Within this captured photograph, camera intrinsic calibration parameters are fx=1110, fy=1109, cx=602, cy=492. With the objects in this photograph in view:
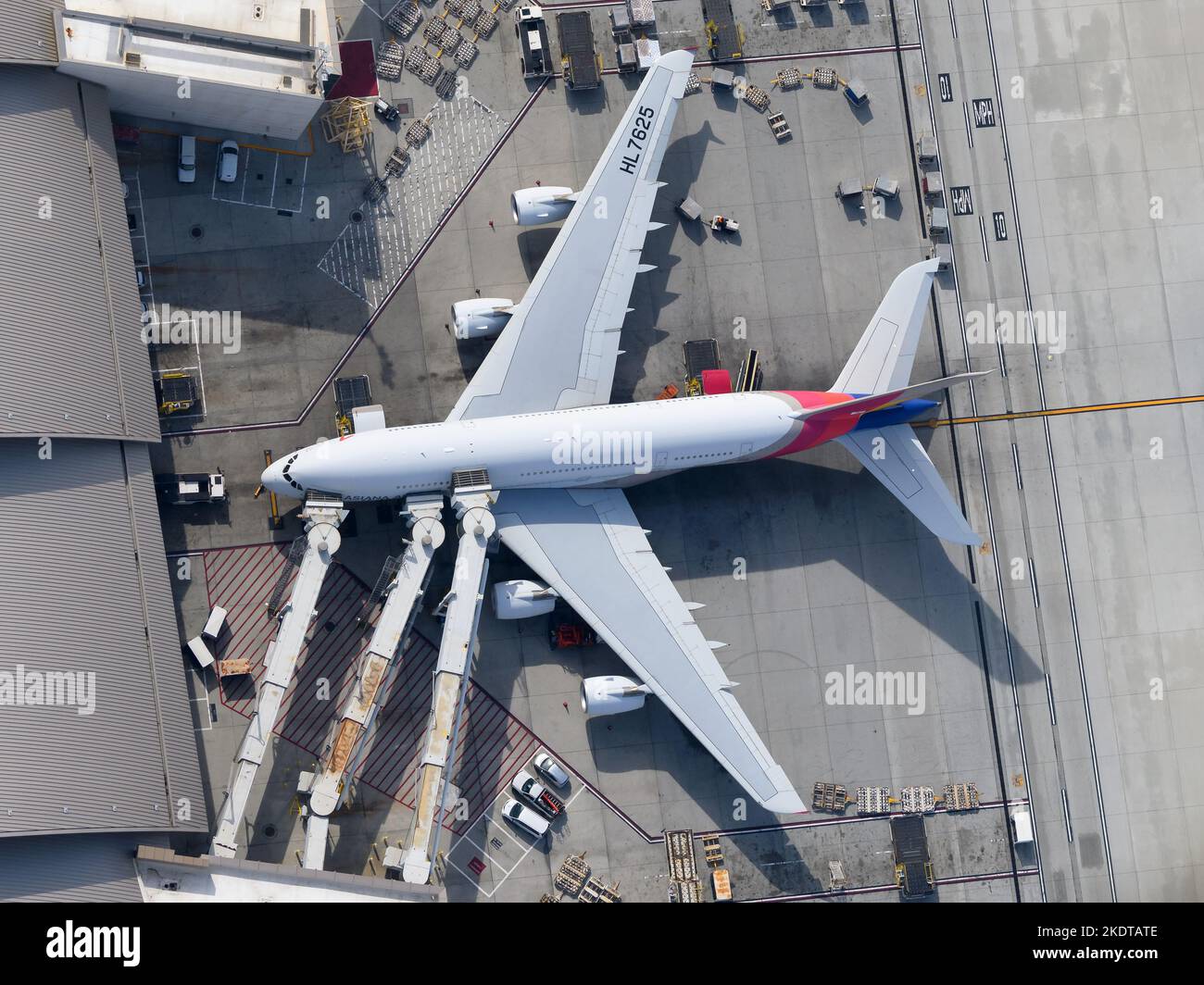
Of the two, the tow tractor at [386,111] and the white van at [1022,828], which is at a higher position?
the tow tractor at [386,111]

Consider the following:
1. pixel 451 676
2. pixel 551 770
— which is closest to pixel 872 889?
pixel 551 770

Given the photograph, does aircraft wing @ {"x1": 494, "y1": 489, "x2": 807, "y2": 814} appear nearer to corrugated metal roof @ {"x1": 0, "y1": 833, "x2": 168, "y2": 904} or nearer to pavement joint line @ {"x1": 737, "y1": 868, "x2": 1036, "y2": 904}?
pavement joint line @ {"x1": 737, "y1": 868, "x2": 1036, "y2": 904}

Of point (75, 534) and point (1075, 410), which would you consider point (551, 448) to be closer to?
point (75, 534)

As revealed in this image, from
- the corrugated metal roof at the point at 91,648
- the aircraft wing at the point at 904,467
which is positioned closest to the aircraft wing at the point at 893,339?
the aircraft wing at the point at 904,467

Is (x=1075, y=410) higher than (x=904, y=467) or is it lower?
higher

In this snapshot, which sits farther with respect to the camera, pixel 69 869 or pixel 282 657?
pixel 282 657

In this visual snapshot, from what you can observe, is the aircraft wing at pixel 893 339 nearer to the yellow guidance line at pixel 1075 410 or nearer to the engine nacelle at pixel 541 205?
the yellow guidance line at pixel 1075 410

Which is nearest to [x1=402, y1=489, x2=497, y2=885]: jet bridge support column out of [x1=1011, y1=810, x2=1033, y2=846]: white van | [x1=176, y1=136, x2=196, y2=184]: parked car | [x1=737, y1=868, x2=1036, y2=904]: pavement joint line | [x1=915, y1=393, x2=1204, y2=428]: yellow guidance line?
[x1=737, y1=868, x2=1036, y2=904]: pavement joint line
